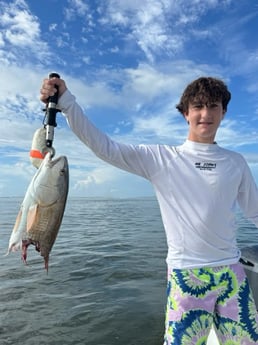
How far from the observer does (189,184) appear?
2.81 m

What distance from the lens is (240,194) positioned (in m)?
3.06

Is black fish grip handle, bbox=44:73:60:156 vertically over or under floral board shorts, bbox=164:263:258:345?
over

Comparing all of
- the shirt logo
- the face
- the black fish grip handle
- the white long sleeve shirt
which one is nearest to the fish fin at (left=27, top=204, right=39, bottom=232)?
the black fish grip handle

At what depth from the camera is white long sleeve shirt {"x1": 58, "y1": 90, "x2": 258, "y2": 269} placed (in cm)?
269

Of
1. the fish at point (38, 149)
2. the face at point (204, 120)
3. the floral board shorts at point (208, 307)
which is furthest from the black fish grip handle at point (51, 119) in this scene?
the floral board shorts at point (208, 307)

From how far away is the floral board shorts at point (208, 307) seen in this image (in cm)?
261

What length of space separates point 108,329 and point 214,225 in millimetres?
3935

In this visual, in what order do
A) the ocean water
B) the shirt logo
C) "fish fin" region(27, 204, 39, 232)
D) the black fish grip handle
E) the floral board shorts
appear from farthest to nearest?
the ocean water
the shirt logo
the floral board shorts
the black fish grip handle
"fish fin" region(27, 204, 39, 232)

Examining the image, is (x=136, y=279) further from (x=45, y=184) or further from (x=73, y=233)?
(x=73, y=233)

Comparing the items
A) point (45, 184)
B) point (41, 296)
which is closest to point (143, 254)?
point (41, 296)

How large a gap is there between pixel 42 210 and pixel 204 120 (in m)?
1.44

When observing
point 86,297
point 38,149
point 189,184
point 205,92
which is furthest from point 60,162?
point 86,297

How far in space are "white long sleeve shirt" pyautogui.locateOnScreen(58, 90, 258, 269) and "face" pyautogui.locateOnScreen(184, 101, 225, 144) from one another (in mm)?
77

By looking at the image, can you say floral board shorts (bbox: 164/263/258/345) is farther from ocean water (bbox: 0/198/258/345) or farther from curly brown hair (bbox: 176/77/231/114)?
ocean water (bbox: 0/198/258/345)
